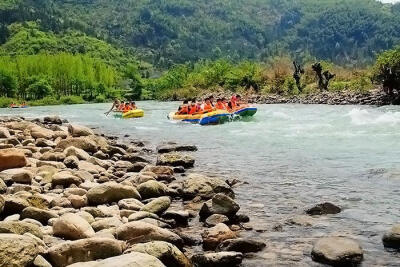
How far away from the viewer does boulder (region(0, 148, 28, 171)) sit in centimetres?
911

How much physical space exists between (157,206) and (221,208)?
0.99 meters

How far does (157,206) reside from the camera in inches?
290

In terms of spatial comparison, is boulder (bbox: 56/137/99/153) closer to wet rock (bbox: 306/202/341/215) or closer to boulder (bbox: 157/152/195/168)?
boulder (bbox: 157/152/195/168)

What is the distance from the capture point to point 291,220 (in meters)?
7.17

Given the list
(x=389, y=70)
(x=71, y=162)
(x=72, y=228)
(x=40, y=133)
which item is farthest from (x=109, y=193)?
(x=389, y=70)

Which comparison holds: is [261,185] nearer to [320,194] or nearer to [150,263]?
[320,194]

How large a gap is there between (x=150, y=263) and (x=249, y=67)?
54855mm

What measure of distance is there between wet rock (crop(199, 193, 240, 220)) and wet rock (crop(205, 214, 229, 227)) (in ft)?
0.50

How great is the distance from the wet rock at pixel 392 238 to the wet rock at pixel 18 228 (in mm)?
4238

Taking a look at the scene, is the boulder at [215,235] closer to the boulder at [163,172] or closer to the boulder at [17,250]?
the boulder at [17,250]

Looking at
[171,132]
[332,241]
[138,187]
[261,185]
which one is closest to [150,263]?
[332,241]

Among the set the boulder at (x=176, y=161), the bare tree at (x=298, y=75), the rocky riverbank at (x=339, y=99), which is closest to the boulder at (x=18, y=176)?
the boulder at (x=176, y=161)

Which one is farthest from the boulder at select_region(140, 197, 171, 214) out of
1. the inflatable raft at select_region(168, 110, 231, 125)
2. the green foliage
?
the green foliage

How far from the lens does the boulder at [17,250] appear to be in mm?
4350
